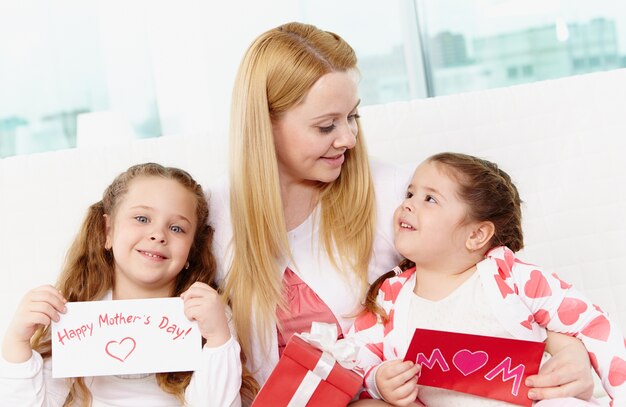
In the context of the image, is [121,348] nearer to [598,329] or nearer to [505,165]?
[598,329]

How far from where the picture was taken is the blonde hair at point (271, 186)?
5.52ft

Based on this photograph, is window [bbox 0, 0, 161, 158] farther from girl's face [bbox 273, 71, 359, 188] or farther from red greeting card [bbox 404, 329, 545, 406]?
red greeting card [bbox 404, 329, 545, 406]

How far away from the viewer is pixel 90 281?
1.73 m

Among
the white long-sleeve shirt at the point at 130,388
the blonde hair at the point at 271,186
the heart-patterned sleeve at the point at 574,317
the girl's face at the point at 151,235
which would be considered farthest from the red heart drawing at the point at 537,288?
the girl's face at the point at 151,235

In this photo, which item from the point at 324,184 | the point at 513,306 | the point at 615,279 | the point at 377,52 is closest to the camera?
the point at 513,306

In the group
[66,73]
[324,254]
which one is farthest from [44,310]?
[66,73]

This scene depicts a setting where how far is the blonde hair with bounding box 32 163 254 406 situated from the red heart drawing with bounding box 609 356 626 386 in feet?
2.67

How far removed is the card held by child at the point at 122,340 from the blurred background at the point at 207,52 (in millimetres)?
2133

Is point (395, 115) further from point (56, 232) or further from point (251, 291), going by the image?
point (56, 232)

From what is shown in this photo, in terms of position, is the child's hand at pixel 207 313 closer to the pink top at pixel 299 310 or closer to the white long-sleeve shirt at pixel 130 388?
the white long-sleeve shirt at pixel 130 388

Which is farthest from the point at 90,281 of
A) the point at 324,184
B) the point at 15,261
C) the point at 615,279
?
the point at 615,279

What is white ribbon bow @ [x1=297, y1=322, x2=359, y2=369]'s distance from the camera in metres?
1.42

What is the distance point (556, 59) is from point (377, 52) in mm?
842

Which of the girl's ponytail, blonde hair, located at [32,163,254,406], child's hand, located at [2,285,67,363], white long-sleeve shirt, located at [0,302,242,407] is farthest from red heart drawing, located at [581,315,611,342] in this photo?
child's hand, located at [2,285,67,363]
